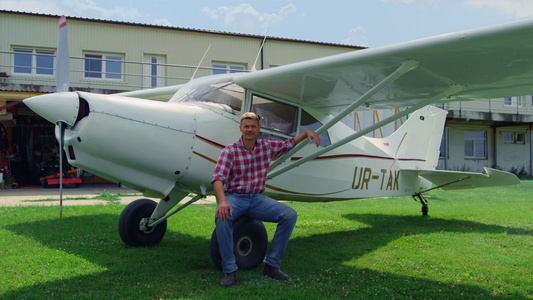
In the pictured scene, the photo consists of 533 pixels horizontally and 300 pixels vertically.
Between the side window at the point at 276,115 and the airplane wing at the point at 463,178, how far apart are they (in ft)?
10.4

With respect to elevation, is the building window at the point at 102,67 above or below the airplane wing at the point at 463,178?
above

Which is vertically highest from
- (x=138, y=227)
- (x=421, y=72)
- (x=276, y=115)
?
(x=421, y=72)

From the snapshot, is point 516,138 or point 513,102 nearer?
point 513,102

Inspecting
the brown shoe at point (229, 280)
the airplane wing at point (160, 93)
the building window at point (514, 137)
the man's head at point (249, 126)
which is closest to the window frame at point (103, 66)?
the airplane wing at point (160, 93)

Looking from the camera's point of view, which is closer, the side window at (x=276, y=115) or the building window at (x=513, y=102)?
the side window at (x=276, y=115)

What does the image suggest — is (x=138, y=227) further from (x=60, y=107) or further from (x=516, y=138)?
(x=516, y=138)

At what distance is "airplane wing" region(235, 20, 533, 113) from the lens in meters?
3.65

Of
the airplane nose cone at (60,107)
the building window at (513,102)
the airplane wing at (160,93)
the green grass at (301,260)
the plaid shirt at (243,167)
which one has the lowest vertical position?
the green grass at (301,260)

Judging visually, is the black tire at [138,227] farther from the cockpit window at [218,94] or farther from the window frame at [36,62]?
the window frame at [36,62]

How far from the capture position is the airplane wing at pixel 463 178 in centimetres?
680

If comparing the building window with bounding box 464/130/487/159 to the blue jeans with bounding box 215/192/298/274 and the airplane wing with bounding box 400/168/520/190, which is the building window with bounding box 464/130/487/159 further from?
the blue jeans with bounding box 215/192/298/274

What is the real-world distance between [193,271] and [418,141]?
5.90 meters

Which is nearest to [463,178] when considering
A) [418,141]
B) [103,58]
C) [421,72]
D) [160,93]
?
[418,141]

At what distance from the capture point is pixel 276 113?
5.45 meters
